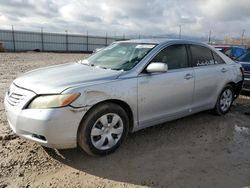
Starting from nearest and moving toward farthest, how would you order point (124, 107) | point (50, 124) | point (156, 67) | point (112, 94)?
point (50, 124) < point (112, 94) < point (124, 107) < point (156, 67)

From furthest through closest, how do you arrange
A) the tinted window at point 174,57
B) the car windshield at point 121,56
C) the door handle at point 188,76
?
the door handle at point 188,76 → the tinted window at point 174,57 → the car windshield at point 121,56

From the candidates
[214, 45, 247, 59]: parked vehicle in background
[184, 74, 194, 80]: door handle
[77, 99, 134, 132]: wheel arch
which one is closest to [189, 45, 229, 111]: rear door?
[184, 74, 194, 80]: door handle

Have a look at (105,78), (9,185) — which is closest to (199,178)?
(105,78)

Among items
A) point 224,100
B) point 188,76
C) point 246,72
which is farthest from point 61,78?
point 246,72

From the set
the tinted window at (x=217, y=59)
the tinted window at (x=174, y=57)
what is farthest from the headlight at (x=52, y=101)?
the tinted window at (x=217, y=59)

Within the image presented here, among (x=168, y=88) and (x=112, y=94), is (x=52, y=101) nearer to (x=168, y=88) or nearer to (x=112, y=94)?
(x=112, y=94)

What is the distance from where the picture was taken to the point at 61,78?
3807 millimetres

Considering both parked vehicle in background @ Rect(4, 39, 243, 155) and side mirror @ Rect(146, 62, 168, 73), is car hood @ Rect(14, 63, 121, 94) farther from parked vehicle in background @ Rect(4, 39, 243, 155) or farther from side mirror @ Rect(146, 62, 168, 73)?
side mirror @ Rect(146, 62, 168, 73)

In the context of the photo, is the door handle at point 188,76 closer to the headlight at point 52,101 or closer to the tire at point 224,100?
the tire at point 224,100

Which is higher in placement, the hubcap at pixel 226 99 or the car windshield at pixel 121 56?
the car windshield at pixel 121 56

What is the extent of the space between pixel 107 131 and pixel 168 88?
1262 millimetres

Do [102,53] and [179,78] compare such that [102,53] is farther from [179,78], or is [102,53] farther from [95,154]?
[95,154]

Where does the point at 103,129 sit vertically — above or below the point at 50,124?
below

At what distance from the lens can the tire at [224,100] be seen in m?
5.88
